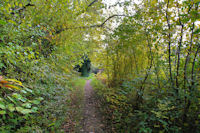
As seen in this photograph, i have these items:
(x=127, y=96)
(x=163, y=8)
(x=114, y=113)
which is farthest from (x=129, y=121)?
(x=163, y=8)

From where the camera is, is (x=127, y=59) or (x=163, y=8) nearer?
(x=163, y=8)

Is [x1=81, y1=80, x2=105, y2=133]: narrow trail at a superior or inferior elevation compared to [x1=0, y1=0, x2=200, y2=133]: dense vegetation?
inferior

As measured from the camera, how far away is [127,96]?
14.7ft

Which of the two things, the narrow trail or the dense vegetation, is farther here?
the narrow trail

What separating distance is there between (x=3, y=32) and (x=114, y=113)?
13.5 ft

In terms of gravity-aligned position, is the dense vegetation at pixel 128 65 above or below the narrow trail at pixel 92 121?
above

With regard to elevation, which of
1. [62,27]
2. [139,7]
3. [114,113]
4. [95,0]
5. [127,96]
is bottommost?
[114,113]

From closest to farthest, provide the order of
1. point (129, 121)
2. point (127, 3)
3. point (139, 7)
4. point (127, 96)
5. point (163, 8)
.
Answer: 1. point (163, 8)
2. point (129, 121)
3. point (139, 7)
4. point (127, 3)
5. point (127, 96)

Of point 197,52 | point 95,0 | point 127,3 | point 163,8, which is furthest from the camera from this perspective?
point 95,0

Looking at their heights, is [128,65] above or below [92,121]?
above

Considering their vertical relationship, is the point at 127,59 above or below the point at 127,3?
below

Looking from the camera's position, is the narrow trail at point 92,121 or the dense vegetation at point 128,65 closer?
the dense vegetation at point 128,65

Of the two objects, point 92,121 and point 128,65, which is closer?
point 92,121

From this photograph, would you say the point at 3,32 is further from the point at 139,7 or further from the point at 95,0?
the point at 95,0
